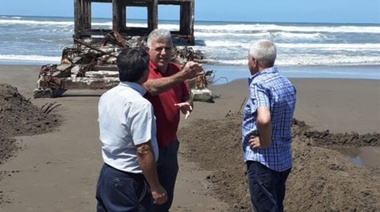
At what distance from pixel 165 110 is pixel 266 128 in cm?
69

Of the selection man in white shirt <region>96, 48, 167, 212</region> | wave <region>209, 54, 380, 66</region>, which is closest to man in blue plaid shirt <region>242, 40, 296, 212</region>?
man in white shirt <region>96, 48, 167, 212</region>

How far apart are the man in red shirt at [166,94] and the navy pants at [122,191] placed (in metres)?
0.46

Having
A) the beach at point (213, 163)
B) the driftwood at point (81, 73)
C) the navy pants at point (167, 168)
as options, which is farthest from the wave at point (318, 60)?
the navy pants at point (167, 168)

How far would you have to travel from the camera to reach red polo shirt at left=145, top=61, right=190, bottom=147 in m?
4.19

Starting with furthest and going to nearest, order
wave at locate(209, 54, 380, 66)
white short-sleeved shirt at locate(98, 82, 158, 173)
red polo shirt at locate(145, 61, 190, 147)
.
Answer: wave at locate(209, 54, 380, 66) → red polo shirt at locate(145, 61, 190, 147) → white short-sleeved shirt at locate(98, 82, 158, 173)

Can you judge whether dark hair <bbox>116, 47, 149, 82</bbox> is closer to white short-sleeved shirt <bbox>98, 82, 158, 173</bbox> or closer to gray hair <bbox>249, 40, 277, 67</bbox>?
white short-sleeved shirt <bbox>98, 82, 158, 173</bbox>

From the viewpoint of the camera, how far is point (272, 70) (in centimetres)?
418

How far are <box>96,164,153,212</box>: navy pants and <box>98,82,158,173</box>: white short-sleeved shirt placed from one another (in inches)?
2.0

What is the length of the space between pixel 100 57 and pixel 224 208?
967cm

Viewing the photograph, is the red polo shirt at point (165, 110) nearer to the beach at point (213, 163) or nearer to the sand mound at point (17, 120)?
the beach at point (213, 163)

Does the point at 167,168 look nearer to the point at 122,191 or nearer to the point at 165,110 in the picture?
the point at 165,110

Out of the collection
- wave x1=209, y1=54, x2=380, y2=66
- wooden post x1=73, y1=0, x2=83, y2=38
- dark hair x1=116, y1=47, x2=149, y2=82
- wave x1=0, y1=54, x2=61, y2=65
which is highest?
dark hair x1=116, y1=47, x2=149, y2=82

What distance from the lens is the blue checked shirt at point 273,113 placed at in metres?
4.09

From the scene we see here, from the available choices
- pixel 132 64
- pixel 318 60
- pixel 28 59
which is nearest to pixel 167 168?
pixel 132 64
